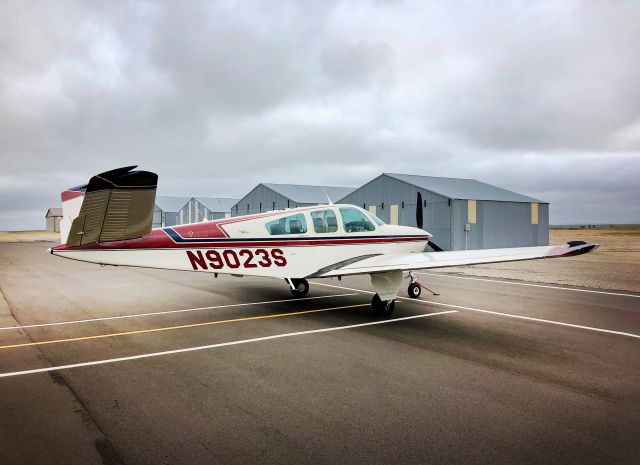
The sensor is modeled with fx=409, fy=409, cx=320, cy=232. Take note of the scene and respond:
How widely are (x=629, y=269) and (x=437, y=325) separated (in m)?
16.7

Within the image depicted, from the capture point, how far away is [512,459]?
11.8ft

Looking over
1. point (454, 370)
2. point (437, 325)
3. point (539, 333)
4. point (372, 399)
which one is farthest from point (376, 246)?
point (372, 399)

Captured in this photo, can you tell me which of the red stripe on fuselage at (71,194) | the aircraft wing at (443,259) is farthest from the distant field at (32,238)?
the aircraft wing at (443,259)

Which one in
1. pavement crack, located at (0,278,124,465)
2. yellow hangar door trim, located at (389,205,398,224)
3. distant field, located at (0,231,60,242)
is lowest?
pavement crack, located at (0,278,124,465)

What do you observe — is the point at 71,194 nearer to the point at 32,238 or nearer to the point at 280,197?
the point at 280,197

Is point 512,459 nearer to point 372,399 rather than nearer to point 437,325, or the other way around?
point 372,399

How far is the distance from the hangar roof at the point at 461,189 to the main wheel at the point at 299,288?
19.3 meters

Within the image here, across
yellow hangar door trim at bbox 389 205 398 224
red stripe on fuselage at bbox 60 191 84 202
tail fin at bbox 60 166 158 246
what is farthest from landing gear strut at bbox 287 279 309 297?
yellow hangar door trim at bbox 389 205 398 224

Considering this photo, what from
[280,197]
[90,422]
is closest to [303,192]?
[280,197]

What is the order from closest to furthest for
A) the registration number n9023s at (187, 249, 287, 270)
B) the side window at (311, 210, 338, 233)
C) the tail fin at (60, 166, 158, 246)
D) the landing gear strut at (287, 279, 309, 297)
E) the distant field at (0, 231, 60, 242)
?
the tail fin at (60, 166, 158, 246)
the registration number n9023s at (187, 249, 287, 270)
the side window at (311, 210, 338, 233)
the landing gear strut at (287, 279, 309, 297)
the distant field at (0, 231, 60, 242)

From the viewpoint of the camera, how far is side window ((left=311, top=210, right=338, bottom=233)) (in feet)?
33.2

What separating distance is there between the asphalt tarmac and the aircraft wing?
117cm

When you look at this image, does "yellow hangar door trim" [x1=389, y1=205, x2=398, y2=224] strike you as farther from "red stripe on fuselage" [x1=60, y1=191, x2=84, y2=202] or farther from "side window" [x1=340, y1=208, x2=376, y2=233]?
"red stripe on fuselage" [x1=60, y1=191, x2=84, y2=202]

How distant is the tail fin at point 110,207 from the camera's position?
7.66m
